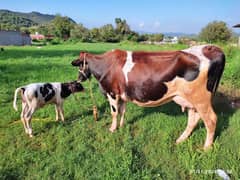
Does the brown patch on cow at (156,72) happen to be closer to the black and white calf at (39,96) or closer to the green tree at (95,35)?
the black and white calf at (39,96)

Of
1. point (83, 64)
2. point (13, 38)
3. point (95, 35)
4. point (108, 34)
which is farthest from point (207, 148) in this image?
point (95, 35)

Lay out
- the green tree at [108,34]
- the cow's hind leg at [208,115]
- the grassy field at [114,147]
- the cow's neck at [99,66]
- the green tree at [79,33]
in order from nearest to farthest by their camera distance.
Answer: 1. the grassy field at [114,147]
2. the cow's hind leg at [208,115]
3. the cow's neck at [99,66]
4. the green tree at [108,34]
5. the green tree at [79,33]

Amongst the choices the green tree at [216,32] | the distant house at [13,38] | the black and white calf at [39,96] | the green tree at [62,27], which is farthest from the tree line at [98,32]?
the black and white calf at [39,96]

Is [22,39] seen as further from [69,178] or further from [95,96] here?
[69,178]

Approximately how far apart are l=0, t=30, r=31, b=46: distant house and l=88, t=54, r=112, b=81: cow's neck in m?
58.4

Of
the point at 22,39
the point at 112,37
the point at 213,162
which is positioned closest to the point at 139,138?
the point at 213,162

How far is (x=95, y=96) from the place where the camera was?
27.9 feet

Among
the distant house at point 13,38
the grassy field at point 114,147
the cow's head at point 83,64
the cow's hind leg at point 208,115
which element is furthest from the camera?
the distant house at point 13,38

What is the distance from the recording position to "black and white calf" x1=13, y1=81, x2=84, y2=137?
579 centimetres

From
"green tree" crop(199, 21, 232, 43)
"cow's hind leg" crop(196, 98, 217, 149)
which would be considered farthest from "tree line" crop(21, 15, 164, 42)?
"cow's hind leg" crop(196, 98, 217, 149)

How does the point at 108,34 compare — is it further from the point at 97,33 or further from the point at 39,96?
the point at 39,96

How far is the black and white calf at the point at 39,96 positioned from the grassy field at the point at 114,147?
0.34 metres

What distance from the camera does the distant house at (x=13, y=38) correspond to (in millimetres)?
59531

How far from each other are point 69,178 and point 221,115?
151 inches
